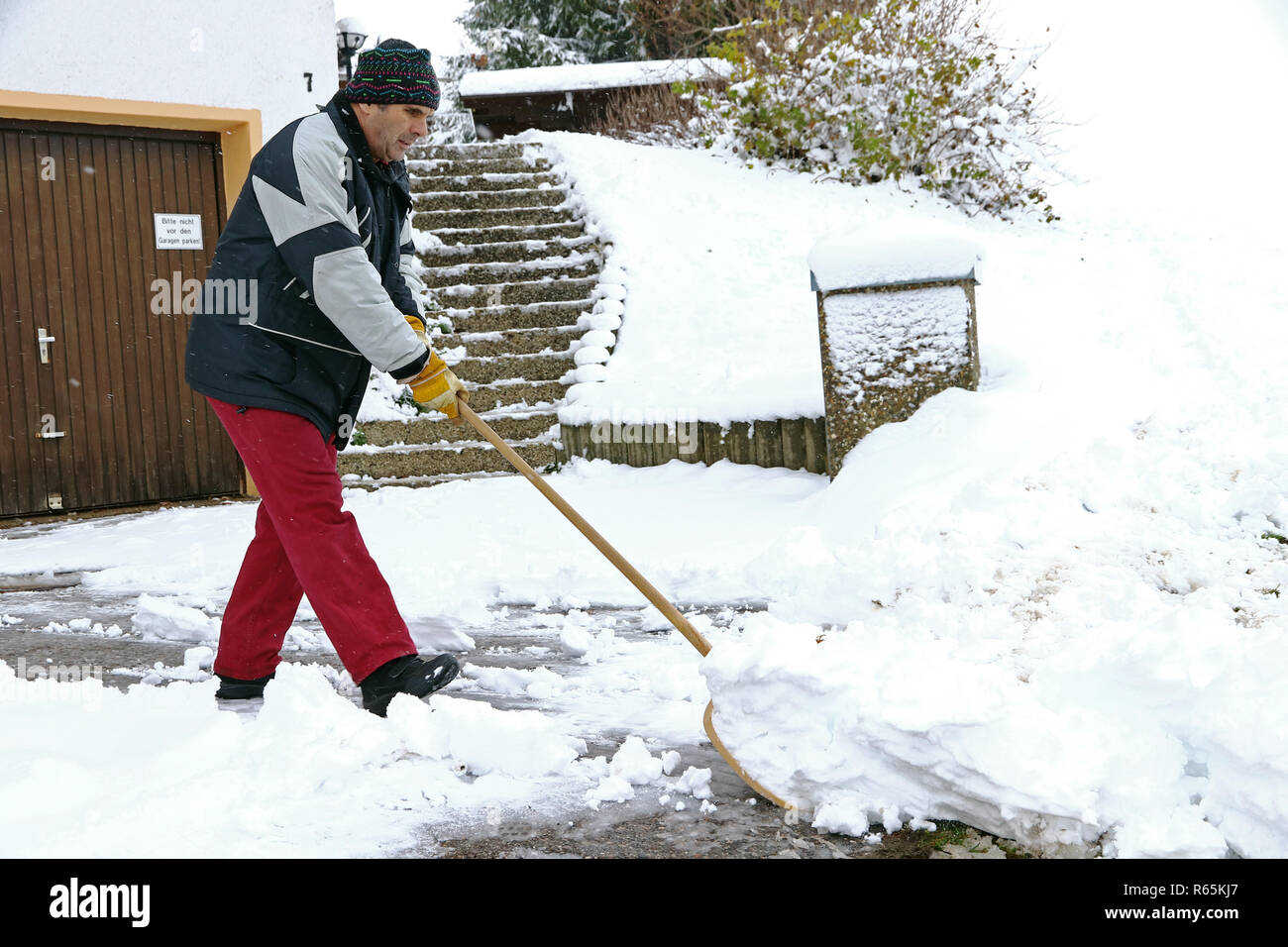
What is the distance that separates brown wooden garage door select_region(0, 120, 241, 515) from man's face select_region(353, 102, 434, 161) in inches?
184

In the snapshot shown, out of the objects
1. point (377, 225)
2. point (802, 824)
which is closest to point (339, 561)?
point (377, 225)

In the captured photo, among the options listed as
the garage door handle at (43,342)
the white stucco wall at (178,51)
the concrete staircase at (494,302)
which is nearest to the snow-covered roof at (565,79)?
the concrete staircase at (494,302)

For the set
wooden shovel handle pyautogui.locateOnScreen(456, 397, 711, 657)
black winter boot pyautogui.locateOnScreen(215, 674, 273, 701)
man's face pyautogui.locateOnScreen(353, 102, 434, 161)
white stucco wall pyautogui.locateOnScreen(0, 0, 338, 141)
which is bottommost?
black winter boot pyautogui.locateOnScreen(215, 674, 273, 701)

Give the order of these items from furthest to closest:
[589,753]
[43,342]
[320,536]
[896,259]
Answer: [43,342] < [896,259] < [320,536] < [589,753]

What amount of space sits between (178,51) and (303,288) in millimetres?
5000

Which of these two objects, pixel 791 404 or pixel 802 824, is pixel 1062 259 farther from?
pixel 802 824

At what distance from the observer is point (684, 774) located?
→ 2.49 metres

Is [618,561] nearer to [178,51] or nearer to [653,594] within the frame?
[653,594]

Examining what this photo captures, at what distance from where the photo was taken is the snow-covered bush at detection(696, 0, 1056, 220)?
32.1 ft

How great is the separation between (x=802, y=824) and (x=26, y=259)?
6.25 metres

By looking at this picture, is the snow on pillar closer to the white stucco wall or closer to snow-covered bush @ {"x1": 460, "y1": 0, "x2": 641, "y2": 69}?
the white stucco wall

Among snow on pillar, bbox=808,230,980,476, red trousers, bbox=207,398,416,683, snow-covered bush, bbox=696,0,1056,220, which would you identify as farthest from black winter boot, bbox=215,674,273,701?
snow-covered bush, bbox=696,0,1056,220

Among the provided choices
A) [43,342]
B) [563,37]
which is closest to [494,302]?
[43,342]

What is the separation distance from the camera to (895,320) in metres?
5.33
